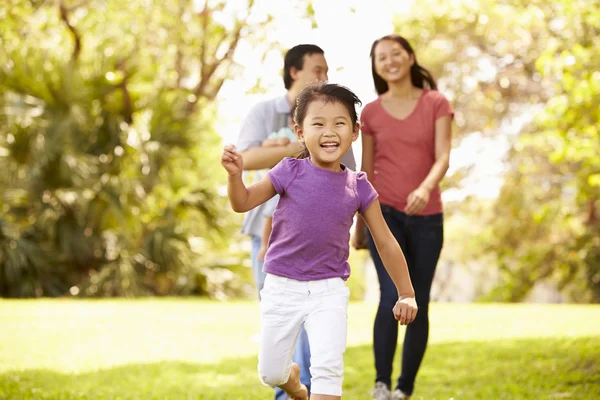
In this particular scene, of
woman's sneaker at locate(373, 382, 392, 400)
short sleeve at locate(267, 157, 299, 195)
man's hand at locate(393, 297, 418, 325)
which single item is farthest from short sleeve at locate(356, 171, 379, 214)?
woman's sneaker at locate(373, 382, 392, 400)

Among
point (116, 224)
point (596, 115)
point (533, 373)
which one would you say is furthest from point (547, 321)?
point (116, 224)

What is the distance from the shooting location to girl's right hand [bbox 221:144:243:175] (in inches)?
120

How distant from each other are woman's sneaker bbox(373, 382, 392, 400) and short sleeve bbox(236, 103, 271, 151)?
1.51 m

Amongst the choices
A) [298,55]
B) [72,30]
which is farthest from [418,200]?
[72,30]

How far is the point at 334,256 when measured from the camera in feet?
11.4

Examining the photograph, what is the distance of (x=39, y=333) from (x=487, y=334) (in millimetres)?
4727

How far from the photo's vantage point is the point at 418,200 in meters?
4.41

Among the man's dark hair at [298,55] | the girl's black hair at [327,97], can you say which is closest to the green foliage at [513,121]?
the man's dark hair at [298,55]

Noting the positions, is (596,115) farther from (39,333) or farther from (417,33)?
(417,33)

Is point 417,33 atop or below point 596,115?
atop

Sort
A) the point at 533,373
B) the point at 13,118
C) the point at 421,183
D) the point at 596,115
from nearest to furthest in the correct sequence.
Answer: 1. the point at 421,183
2. the point at 533,373
3. the point at 596,115
4. the point at 13,118

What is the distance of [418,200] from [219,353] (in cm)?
391

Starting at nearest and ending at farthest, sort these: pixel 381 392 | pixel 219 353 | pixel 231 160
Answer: pixel 231 160
pixel 381 392
pixel 219 353

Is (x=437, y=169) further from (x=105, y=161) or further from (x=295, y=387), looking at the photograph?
(x=105, y=161)
